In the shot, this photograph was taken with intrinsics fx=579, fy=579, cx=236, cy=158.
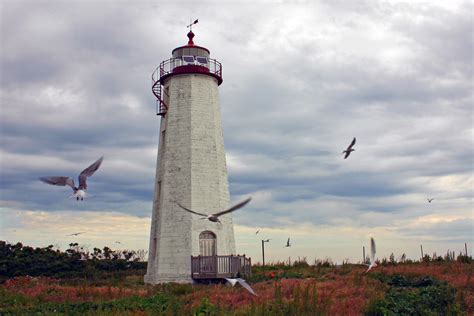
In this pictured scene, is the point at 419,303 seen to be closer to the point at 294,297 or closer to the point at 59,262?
the point at 294,297

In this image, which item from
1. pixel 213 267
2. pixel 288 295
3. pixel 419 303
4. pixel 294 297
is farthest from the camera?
pixel 213 267

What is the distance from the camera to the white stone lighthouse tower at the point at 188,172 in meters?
→ 31.2

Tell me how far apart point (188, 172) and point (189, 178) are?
0.35 meters

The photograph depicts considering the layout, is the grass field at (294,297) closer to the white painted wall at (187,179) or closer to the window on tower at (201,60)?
the white painted wall at (187,179)

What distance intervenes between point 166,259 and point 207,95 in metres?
9.62

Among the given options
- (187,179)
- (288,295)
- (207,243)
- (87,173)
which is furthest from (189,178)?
(87,173)

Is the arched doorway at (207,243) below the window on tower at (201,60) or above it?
below

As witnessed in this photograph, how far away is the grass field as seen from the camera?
15.9 m

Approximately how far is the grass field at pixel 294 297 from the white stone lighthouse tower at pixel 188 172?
16.0 ft

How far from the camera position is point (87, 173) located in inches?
632

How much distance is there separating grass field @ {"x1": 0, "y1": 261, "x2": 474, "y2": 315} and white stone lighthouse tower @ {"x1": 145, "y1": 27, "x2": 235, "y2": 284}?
488 cm

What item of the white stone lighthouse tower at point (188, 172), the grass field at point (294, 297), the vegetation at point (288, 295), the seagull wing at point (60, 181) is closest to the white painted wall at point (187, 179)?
the white stone lighthouse tower at point (188, 172)

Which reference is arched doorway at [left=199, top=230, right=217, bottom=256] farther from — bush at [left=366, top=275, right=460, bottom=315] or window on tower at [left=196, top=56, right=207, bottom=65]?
bush at [left=366, top=275, right=460, bottom=315]

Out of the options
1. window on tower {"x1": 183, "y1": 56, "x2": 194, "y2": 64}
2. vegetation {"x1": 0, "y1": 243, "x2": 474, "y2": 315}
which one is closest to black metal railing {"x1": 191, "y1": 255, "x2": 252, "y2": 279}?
vegetation {"x1": 0, "y1": 243, "x2": 474, "y2": 315}
